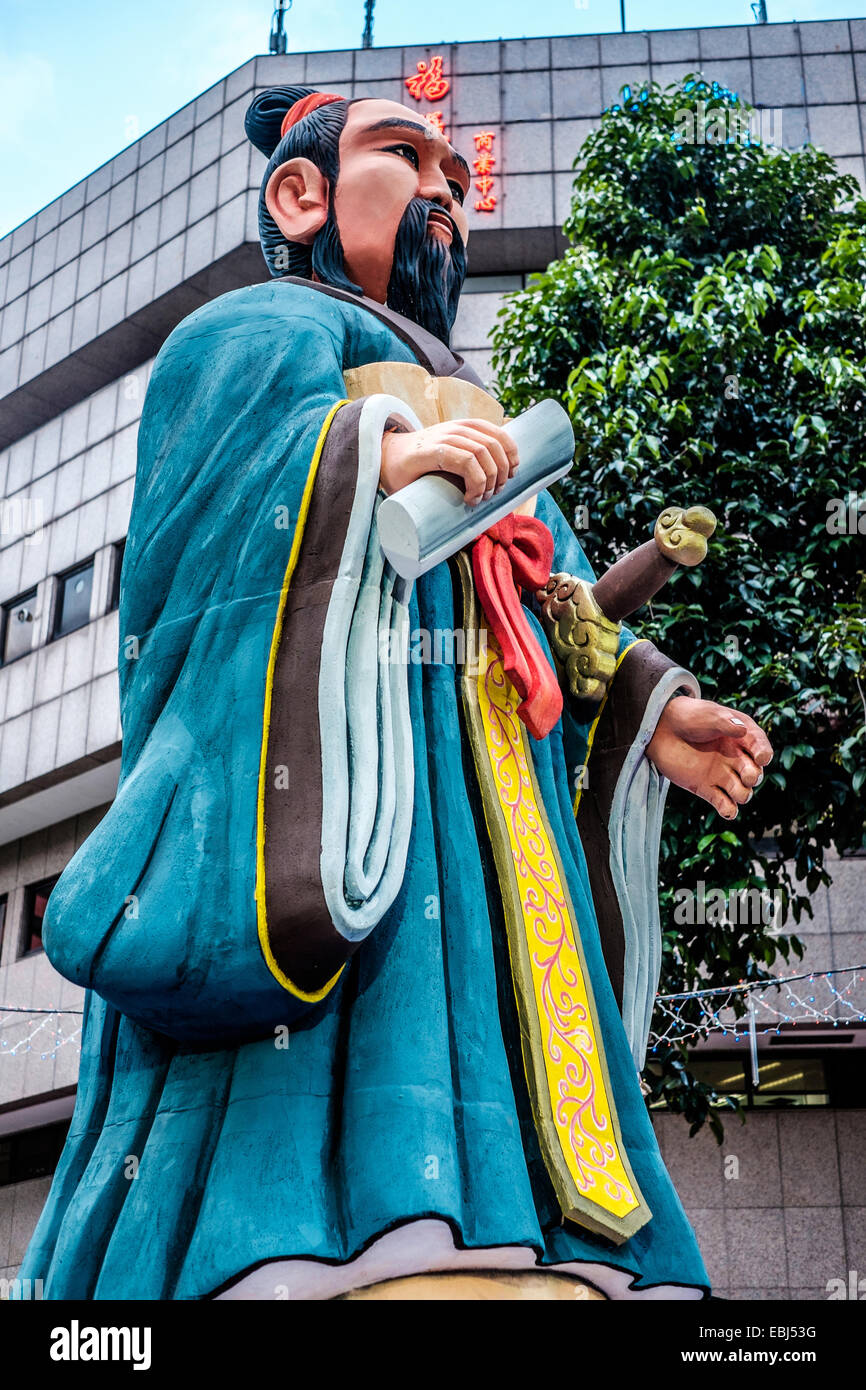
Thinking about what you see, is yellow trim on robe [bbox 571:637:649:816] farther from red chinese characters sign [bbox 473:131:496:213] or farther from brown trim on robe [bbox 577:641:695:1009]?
red chinese characters sign [bbox 473:131:496:213]

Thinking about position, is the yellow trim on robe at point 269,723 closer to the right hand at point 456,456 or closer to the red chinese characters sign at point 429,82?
the right hand at point 456,456

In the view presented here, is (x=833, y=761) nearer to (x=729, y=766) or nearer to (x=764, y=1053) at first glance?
(x=729, y=766)

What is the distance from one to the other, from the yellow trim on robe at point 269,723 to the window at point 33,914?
1328cm

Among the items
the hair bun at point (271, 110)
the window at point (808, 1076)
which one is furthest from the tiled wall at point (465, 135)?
the hair bun at point (271, 110)

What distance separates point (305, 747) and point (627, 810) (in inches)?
45.5

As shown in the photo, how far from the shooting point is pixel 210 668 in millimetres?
3477

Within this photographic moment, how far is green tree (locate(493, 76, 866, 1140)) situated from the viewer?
24.9 ft

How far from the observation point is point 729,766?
4.02 metres

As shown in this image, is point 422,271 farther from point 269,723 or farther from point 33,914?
point 33,914

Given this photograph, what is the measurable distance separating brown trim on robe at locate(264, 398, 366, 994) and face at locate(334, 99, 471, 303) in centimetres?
82

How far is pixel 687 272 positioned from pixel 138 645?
6475 millimetres

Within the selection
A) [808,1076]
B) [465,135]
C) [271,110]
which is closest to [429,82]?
[465,135]
